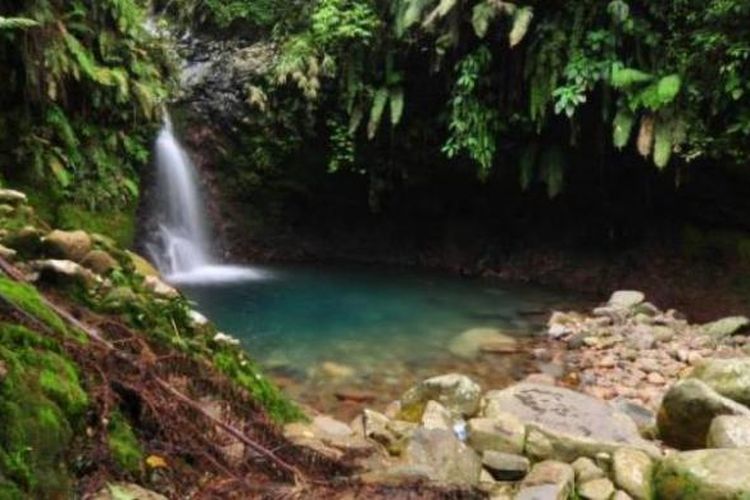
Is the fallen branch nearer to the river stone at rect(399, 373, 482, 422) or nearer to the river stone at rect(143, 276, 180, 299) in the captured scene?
the river stone at rect(143, 276, 180, 299)

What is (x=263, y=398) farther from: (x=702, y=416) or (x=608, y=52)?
(x=608, y=52)

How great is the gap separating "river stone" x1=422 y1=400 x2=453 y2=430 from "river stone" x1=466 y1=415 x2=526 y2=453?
250 mm

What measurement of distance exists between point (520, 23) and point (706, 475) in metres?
7.94

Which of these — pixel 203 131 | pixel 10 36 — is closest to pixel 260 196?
pixel 203 131

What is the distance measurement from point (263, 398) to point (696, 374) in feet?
13.0

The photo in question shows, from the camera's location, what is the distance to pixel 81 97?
9.66 m

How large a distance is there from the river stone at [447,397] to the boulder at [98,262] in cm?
264

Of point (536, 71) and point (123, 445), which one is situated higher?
point (536, 71)

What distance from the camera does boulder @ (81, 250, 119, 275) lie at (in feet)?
13.3

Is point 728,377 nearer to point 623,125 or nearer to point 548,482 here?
point 548,482

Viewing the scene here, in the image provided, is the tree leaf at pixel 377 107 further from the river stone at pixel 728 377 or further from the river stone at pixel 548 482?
the river stone at pixel 548 482

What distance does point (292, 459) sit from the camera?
3000mm

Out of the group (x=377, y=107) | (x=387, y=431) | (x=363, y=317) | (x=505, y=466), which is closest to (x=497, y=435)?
(x=505, y=466)

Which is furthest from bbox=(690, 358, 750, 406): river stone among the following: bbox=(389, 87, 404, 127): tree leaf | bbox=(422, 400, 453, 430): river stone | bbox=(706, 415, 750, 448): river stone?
bbox=(389, 87, 404, 127): tree leaf
